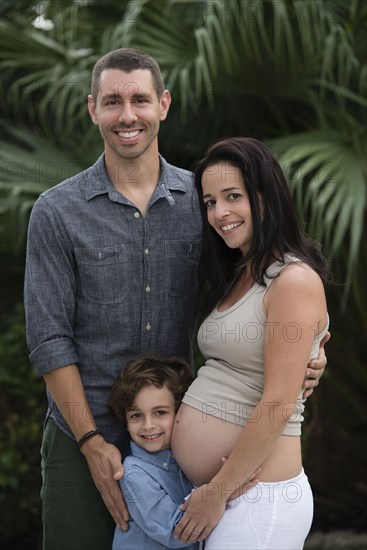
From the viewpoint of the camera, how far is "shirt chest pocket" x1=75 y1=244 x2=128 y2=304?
263 centimetres

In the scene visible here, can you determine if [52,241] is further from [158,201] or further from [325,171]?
[325,171]

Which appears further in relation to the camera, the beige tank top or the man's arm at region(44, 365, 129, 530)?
the man's arm at region(44, 365, 129, 530)

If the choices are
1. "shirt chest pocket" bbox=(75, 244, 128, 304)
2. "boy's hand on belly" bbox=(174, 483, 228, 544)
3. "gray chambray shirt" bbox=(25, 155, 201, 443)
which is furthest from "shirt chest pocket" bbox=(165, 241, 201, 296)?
"boy's hand on belly" bbox=(174, 483, 228, 544)

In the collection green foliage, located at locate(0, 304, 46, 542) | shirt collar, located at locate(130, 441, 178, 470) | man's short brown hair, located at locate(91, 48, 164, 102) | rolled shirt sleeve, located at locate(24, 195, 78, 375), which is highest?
man's short brown hair, located at locate(91, 48, 164, 102)

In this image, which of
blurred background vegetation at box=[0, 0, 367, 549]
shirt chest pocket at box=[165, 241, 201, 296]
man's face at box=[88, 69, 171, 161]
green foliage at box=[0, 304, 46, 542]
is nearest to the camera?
man's face at box=[88, 69, 171, 161]

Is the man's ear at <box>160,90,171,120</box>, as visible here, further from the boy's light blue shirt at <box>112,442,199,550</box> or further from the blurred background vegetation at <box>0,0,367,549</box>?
the blurred background vegetation at <box>0,0,367,549</box>

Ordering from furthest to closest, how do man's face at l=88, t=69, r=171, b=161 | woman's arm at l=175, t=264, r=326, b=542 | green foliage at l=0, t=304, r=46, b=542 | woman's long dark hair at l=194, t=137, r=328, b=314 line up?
green foliage at l=0, t=304, r=46, b=542 → man's face at l=88, t=69, r=171, b=161 → woman's long dark hair at l=194, t=137, r=328, b=314 → woman's arm at l=175, t=264, r=326, b=542

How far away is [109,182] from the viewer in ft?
8.93

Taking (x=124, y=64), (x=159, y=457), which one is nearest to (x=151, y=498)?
(x=159, y=457)

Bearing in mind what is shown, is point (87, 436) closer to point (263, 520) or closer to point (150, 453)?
point (150, 453)

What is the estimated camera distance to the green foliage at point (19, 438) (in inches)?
181

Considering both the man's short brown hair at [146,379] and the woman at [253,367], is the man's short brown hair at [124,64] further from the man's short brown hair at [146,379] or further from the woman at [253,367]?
the man's short brown hair at [146,379]

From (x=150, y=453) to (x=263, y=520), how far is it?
40 centimetres

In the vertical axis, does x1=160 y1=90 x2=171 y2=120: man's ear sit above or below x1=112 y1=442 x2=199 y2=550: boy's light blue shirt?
above
